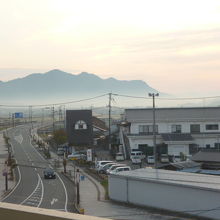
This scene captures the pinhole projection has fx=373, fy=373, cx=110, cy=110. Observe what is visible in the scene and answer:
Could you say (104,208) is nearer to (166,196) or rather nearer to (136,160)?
(166,196)

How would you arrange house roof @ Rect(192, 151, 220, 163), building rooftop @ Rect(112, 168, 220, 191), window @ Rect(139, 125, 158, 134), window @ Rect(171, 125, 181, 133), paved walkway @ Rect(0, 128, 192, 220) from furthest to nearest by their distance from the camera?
window @ Rect(139, 125, 158, 134) < window @ Rect(171, 125, 181, 133) < house roof @ Rect(192, 151, 220, 163) < paved walkway @ Rect(0, 128, 192, 220) < building rooftop @ Rect(112, 168, 220, 191)

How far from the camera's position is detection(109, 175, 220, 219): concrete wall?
1398 centimetres

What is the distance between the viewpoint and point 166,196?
51.8 ft

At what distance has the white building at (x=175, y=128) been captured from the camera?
3634cm

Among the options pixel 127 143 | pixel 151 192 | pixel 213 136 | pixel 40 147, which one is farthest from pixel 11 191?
pixel 40 147

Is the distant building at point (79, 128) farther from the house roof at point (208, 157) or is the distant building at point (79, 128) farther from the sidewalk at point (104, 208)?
the house roof at point (208, 157)

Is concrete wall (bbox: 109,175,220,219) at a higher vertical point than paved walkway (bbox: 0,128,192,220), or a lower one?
higher

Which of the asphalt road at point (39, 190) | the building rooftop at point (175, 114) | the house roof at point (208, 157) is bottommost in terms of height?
the asphalt road at point (39, 190)

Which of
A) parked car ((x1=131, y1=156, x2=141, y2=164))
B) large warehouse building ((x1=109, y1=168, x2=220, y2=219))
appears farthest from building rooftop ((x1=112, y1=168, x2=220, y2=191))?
parked car ((x1=131, y1=156, x2=141, y2=164))

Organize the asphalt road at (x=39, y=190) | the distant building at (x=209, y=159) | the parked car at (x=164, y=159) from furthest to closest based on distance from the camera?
the parked car at (x=164, y=159) < the distant building at (x=209, y=159) < the asphalt road at (x=39, y=190)

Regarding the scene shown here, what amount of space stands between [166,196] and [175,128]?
2250 centimetres

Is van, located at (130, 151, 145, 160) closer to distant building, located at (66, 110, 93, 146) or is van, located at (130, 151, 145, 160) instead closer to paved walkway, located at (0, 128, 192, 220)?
paved walkway, located at (0, 128, 192, 220)

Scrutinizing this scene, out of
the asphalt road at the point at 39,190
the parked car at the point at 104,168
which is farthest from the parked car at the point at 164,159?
the asphalt road at the point at 39,190

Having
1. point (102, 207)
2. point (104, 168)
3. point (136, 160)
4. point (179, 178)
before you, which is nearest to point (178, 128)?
point (136, 160)
